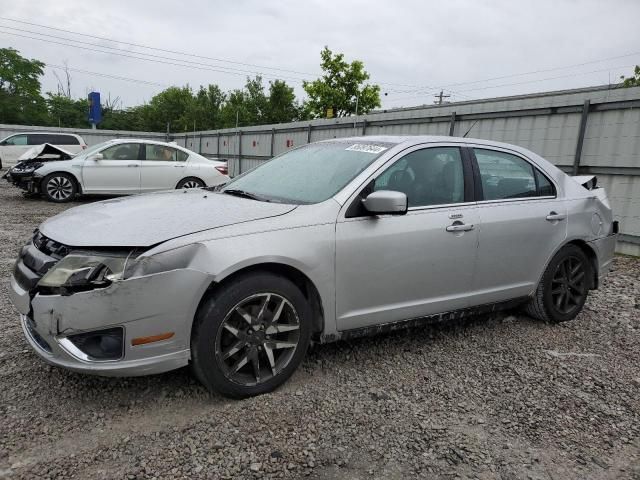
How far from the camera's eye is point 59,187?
10664 mm

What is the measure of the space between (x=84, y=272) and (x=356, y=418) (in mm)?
1626

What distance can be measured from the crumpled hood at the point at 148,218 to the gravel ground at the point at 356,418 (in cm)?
91

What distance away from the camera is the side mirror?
9.32 feet

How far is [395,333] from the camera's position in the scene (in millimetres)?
3818

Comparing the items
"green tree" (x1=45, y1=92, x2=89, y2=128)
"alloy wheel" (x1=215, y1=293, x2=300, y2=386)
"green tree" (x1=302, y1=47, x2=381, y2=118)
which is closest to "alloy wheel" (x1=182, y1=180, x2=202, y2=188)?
"alloy wheel" (x1=215, y1=293, x2=300, y2=386)

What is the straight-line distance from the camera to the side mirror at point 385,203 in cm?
284

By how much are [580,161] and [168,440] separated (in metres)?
7.97

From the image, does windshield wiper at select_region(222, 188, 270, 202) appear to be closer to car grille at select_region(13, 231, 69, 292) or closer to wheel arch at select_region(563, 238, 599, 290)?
car grille at select_region(13, 231, 69, 292)

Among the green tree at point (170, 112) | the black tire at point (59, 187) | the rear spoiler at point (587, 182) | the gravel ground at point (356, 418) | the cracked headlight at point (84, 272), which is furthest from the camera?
the green tree at point (170, 112)

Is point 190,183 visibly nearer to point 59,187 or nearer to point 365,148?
point 59,187

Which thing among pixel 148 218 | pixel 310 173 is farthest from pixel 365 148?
pixel 148 218

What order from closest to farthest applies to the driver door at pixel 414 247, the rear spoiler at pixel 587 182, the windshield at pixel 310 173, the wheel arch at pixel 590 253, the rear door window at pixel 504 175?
the driver door at pixel 414 247, the windshield at pixel 310 173, the rear door window at pixel 504 175, the wheel arch at pixel 590 253, the rear spoiler at pixel 587 182

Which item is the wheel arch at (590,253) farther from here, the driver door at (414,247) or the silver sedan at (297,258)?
the driver door at (414,247)

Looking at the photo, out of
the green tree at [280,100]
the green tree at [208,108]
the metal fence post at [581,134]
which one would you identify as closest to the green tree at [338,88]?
the green tree at [280,100]
